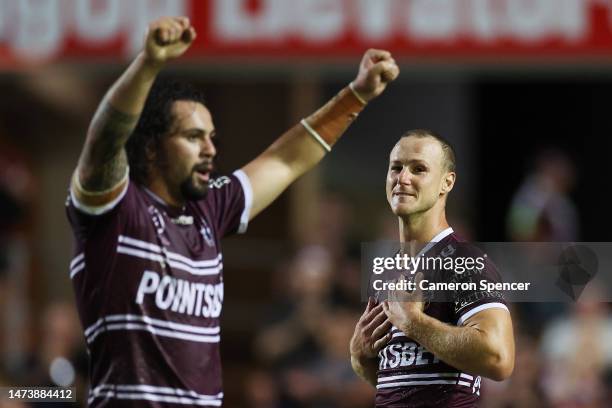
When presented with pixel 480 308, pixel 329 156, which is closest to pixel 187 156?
pixel 480 308

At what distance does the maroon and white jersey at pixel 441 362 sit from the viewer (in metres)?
3.98

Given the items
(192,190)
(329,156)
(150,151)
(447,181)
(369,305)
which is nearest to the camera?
(447,181)

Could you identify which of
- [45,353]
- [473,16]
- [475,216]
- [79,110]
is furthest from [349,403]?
[79,110]

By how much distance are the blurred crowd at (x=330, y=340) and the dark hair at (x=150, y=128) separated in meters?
2.15

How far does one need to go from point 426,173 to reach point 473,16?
4622 mm

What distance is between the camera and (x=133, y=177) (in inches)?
187


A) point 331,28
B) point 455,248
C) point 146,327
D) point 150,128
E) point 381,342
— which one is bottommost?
point 381,342

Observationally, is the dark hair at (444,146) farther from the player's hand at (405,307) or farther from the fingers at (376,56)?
the fingers at (376,56)

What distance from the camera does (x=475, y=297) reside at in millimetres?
3971

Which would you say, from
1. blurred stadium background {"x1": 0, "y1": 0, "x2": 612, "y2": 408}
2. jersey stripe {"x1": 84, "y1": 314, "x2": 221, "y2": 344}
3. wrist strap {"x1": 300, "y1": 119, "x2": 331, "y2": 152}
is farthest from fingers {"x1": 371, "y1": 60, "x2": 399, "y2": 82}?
blurred stadium background {"x1": 0, "y1": 0, "x2": 612, "y2": 408}

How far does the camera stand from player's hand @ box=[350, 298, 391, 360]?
13.7 feet

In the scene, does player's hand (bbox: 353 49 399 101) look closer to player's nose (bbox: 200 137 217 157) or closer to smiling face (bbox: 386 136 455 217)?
player's nose (bbox: 200 137 217 157)

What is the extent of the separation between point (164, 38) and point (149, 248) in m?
0.93

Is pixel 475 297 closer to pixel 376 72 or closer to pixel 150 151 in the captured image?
pixel 376 72
